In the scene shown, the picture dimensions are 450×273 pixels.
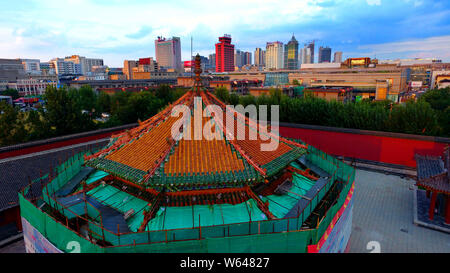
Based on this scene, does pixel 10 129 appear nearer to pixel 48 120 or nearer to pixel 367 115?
pixel 48 120

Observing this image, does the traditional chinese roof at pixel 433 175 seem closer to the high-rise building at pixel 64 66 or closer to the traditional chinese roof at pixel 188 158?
the traditional chinese roof at pixel 188 158

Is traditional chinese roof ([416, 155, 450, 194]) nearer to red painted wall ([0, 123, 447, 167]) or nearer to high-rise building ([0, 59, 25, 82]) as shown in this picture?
red painted wall ([0, 123, 447, 167])

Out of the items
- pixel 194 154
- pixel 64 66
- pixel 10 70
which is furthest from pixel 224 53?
pixel 194 154

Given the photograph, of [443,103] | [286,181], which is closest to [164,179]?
[286,181]

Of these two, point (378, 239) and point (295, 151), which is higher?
point (295, 151)

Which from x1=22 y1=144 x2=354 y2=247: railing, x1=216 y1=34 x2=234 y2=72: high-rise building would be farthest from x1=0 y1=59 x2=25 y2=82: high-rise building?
x1=22 y1=144 x2=354 y2=247: railing
